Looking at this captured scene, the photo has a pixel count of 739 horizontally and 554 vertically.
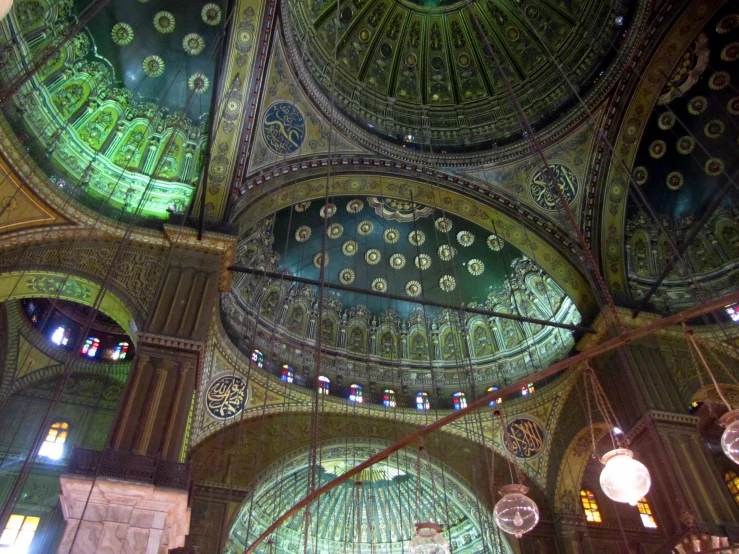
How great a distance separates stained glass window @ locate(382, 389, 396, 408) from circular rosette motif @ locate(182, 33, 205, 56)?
7.89m

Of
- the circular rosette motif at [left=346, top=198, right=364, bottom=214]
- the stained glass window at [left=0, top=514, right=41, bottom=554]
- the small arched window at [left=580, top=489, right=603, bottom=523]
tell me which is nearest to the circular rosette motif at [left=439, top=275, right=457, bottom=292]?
the circular rosette motif at [left=346, top=198, right=364, bottom=214]

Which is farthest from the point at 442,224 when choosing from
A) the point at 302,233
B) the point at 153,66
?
the point at 153,66

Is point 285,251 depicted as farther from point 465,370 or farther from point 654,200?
point 654,200

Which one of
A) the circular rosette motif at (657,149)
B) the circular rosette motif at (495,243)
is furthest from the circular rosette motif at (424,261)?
the circular rosette motif at (657,149)

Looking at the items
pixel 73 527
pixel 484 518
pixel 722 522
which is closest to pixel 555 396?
pixel 484 518

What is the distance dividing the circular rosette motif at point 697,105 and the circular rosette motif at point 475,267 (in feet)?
16.7

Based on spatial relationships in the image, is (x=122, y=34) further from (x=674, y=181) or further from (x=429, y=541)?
(x=674, y=181)

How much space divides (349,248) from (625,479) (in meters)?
9.32

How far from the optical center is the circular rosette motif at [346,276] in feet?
43.7

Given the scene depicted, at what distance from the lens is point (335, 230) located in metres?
12.8

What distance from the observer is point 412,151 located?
12.1 m

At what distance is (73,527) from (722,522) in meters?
8.43

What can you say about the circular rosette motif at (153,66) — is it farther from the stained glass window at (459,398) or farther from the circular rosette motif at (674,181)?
the circular rosette motif at (674,181)

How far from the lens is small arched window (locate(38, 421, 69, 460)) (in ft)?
34.8
